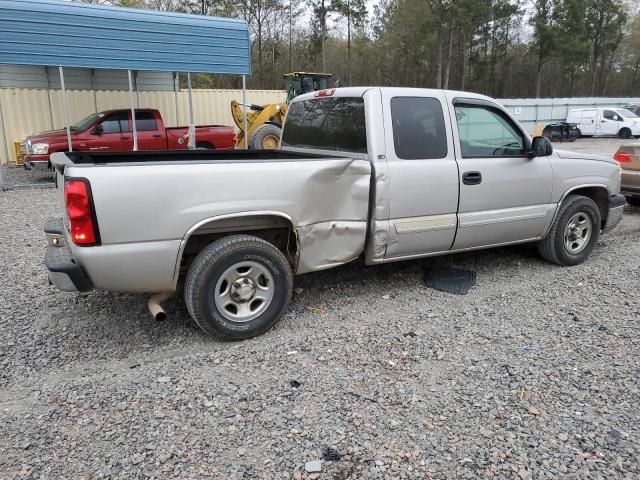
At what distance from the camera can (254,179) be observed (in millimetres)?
3689

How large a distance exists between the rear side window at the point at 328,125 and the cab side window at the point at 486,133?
984 mm

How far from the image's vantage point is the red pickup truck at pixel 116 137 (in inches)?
482

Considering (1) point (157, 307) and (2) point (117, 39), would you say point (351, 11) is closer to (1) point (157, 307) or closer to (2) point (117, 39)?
(2) point (117, 39)

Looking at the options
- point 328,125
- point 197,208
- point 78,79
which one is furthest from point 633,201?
point 78,79

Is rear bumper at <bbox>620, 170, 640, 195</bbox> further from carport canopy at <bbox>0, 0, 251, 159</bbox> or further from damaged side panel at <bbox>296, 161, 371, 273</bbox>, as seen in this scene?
carport canopy at <bbox>0, 0, 251, 159</bbox>

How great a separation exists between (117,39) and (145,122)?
2.21 meters

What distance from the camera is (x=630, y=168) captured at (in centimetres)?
825

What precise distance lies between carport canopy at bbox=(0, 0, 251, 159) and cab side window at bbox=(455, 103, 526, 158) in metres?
9.77

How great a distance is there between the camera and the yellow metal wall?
51.8ft

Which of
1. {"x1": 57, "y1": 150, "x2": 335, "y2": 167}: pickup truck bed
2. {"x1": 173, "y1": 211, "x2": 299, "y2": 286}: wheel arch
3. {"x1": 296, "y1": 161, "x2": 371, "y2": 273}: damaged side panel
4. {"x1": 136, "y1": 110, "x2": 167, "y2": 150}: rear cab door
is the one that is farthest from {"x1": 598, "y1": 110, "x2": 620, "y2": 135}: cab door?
{"x1": 173, "y1": 211, "x2": 299, "y2": 286}: wheel arch

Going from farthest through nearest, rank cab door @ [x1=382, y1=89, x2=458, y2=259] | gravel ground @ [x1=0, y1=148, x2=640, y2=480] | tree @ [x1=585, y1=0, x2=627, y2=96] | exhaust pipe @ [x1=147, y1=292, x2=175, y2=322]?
tree @ [x1=585, y1=0, x2=627, y2=96] < cab door @ [x1=382, y1=89, x2=458, y2=259] < exhaust pipe @ [x1=147, y1=292, x2=175, y2=322] < gravel ground @ [x1=0, y1=148, x2=640, y2=480]

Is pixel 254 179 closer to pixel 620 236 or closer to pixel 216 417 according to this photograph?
pixel 216 417

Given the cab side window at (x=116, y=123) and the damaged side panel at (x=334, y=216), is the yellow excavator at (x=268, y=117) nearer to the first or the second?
the cab side window at (x=116, y=123)

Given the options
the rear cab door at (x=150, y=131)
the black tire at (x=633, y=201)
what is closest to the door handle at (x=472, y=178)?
the black tire at (x=633, y=201)
